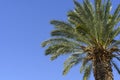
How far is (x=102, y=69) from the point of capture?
84.7 feet

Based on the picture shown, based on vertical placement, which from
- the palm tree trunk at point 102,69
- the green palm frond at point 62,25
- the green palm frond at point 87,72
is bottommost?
the palm tree trunk at point 102,69

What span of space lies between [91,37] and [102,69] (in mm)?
2575

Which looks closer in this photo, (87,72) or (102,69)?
(102,69)

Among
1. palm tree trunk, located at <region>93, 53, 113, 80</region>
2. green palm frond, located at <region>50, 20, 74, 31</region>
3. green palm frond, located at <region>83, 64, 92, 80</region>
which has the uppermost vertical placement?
green palm frond, located at <region>50, 20, 74, 31</region>

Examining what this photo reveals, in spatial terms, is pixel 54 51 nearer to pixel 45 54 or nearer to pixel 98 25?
pixel 45 54

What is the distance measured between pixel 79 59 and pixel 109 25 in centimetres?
407

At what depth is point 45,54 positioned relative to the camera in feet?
93.1

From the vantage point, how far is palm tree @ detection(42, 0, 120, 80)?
2606 centimetres

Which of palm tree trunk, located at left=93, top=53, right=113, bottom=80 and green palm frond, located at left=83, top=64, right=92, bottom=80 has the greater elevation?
green palm frond, located at left=83, top=64, right=92, bottom=80

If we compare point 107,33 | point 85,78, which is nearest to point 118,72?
point 85,78

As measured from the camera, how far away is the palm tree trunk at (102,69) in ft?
84.4

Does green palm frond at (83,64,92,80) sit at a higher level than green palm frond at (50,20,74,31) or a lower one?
lower

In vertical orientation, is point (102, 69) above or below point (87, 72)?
below

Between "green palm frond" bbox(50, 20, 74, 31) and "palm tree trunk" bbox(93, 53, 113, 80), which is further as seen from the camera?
"green palm frond" bbox(50, 20, 74, 31)
